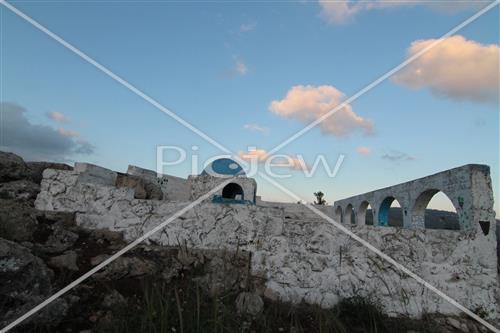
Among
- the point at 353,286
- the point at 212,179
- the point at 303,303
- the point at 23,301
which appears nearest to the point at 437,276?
the point at 353,286

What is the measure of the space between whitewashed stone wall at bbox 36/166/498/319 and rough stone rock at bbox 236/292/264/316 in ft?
2.61

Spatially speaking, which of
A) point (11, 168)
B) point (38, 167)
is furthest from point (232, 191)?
point (11, 168)

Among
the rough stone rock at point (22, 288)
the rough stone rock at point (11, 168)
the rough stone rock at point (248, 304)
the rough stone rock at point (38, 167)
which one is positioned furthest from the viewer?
the rough stone rock at point (38, 167)

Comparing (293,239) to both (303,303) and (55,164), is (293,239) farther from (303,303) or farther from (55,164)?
(55,164)

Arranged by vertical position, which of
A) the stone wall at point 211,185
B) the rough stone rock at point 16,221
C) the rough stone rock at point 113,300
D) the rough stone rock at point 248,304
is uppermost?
the stone wall at point 211,185

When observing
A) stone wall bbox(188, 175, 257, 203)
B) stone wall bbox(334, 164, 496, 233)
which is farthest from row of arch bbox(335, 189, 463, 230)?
stone wall bbox(188, 175, 257, 203)

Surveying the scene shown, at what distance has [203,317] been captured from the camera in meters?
2.26

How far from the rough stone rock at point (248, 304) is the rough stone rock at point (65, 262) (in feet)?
6.66

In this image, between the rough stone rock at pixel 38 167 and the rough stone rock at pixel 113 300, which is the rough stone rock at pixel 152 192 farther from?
the rough stone rock at pixel 113 300

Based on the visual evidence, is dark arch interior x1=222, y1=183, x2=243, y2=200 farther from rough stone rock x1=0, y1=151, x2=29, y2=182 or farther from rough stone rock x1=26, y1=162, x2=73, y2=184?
rough stone rock x1=0, y1=151, x2=29, y2=182

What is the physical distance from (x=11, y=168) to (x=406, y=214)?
Result: 390 inches

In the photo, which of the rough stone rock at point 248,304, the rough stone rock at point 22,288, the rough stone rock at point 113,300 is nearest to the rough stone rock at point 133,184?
the rough stone rock at point 113,300

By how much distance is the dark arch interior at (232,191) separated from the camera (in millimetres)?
10000

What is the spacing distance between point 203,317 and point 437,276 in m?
4.13
